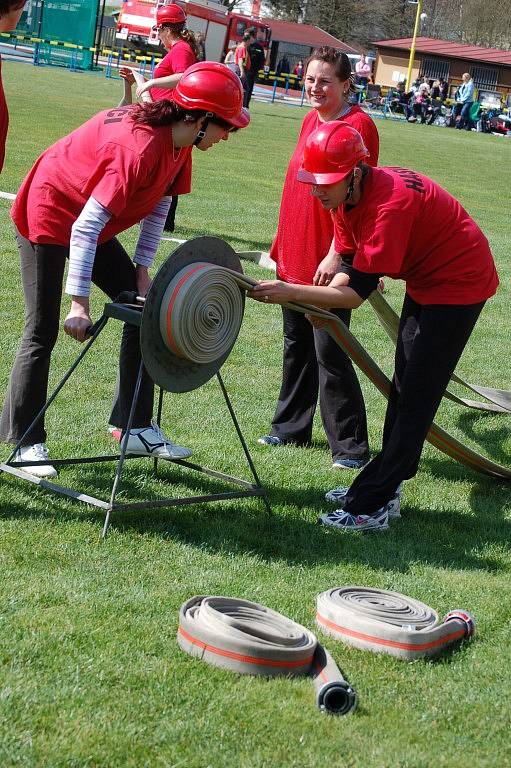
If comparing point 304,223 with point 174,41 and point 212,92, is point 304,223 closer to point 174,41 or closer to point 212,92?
point 212,92

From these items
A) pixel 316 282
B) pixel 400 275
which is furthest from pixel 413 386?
pixel 316 282

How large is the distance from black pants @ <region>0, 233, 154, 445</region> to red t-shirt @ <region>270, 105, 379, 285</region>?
113 centimetres

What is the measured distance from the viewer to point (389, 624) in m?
3.99

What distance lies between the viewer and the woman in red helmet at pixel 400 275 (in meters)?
4.52

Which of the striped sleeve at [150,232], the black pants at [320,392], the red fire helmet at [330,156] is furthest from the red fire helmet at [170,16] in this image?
the red fire helmet at [330,156]

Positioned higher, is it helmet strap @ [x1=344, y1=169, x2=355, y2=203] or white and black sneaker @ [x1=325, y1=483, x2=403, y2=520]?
helmet strap @ [x1=344, y1=169, x2=355, y2=203]

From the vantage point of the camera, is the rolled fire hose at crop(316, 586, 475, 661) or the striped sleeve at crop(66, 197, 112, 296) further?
the striped sleeve at crop(66, 197, 112, 296)

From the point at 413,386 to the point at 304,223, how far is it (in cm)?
144

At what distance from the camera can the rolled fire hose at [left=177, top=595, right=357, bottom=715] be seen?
3.50 m

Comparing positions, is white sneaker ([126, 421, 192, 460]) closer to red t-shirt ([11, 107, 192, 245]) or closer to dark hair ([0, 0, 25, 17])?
red t-shirt ([11, 107, 192, 245])

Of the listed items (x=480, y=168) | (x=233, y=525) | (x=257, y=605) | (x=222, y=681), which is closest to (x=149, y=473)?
(x=233, y=525)

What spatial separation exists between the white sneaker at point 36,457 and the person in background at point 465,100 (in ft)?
133

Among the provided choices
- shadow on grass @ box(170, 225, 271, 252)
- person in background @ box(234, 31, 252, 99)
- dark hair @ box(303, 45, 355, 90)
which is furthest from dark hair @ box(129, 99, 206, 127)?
person in background @ box(234, 31, 252, 99)

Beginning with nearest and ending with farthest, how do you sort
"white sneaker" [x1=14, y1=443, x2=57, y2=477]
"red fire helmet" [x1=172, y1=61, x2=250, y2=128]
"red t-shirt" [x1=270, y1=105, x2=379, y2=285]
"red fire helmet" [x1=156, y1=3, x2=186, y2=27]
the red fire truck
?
"red fire helmet" [x1=172, y1=61, x2=250, y2=128] < "white sneaker" [x1=14, y1=443, x2=57, y2=477] < "red t-shirt" [x1=270, y1=105, x2=379, y2=285] < "red fire helmet" [x1=156, y1=3, x2=186, y2=27] < the red fire truck
